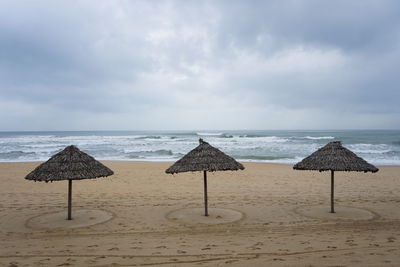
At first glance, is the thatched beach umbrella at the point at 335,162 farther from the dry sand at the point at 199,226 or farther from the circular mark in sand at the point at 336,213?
the dry sand at the point at 199,226

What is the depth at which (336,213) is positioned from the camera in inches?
289

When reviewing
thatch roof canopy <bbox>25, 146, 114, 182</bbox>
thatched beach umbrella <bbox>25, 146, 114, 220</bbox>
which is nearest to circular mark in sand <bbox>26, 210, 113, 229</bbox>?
thatched beach umbrella <bbox>25, 146, 114, 220</bbox>

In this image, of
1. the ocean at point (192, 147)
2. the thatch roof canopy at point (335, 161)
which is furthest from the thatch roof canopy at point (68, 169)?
the ocean at point (192, 147)

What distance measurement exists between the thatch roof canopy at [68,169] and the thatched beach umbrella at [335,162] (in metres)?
4.65

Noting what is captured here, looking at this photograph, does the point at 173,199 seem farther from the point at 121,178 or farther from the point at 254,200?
the point at 121,178

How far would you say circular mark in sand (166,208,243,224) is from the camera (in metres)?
6.75

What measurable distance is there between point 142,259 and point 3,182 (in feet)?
35.3

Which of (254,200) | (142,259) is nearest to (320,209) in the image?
(254,200)

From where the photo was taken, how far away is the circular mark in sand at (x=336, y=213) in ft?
22.9

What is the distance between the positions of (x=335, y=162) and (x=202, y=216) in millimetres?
3233

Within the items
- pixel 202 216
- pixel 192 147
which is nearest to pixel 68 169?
pixel 202 216

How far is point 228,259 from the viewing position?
4.54 metres

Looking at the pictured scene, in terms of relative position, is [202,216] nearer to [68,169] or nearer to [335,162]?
[68,169]

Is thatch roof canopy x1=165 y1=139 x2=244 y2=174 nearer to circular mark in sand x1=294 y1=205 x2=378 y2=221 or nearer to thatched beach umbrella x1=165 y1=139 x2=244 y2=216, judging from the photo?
thatched beach umbrella x1=165 y1=139 x2=244 y2=216
